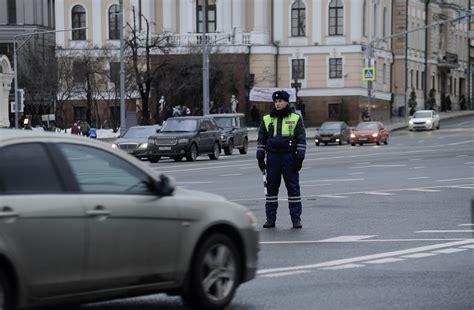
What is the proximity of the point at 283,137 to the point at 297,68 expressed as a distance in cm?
7114

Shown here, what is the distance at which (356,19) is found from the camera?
84.4 meters

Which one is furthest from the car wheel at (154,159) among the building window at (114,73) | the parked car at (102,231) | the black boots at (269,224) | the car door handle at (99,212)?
the car door handle at (99,212)

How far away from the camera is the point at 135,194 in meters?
8.70

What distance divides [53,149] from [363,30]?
78.6m

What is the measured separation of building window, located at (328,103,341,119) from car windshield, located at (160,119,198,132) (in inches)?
1657

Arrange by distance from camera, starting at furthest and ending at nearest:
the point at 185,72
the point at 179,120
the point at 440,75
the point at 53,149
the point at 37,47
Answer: the point at 440,75, the point at 37,47, the point at 185,72, the point at 179,120, the point at 53,149

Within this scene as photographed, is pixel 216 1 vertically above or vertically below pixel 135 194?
above

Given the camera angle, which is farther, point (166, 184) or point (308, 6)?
point (308, 6)

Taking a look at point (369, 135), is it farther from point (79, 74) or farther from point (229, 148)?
point (79, 74)

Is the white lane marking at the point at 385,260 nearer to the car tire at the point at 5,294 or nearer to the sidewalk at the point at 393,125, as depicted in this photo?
the car tire at the point at 5,294

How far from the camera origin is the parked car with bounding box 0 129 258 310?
25.5ft

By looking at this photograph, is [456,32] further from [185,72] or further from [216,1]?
[185,72]

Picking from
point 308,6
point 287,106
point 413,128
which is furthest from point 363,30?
point 287,106

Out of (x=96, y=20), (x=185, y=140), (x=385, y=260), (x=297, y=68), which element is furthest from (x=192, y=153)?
(x=96, y=20)
